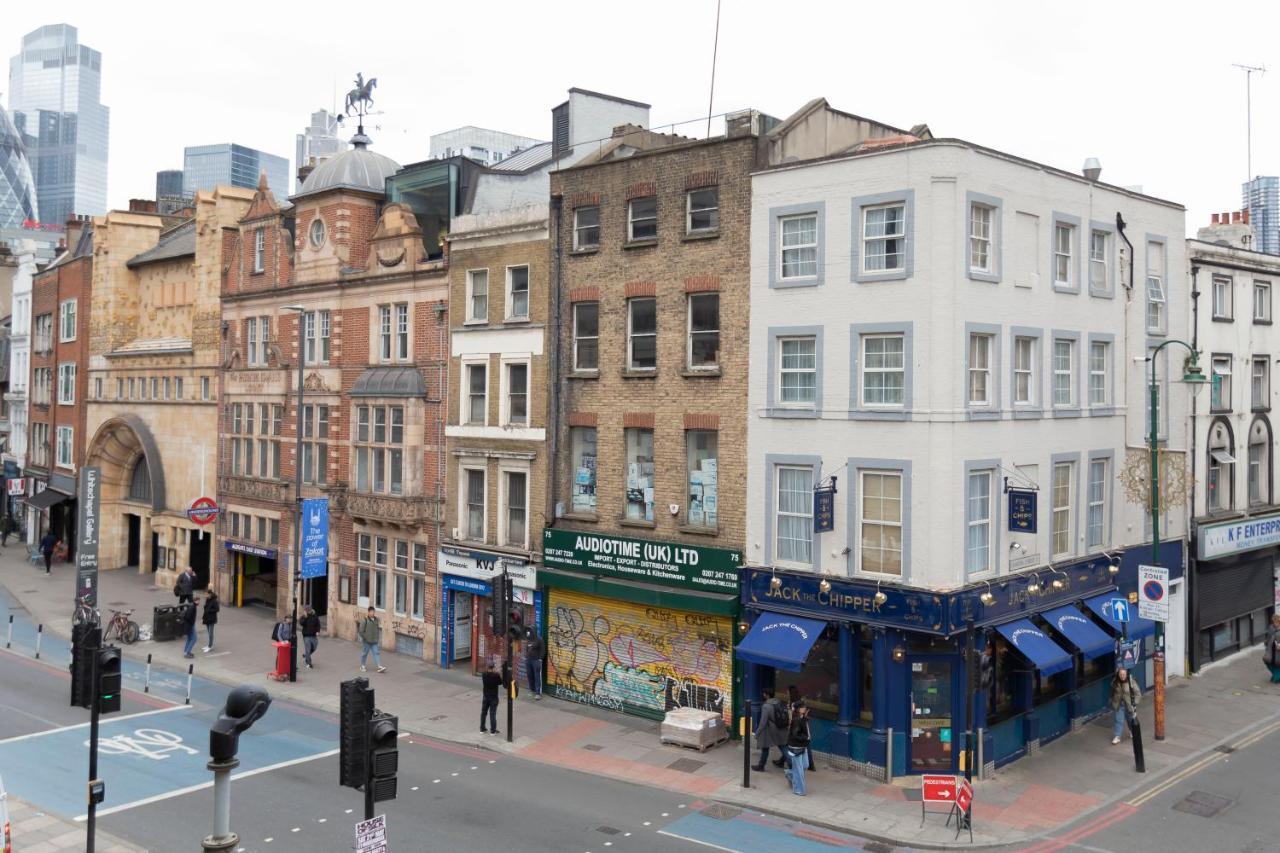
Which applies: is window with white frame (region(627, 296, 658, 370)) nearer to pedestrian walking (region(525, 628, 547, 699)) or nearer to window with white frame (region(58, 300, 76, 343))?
pedestrian walking (region(525, 628, 547, 699))

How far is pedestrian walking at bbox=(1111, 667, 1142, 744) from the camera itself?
912 inches

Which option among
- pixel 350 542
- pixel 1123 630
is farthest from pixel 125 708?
pixel 1123 630

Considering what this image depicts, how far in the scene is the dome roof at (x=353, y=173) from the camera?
35.5 metres

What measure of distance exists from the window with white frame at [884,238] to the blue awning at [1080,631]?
28.1 feet

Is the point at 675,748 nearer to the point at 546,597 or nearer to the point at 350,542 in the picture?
the point at 546,597

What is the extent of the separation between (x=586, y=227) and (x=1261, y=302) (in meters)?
21.3

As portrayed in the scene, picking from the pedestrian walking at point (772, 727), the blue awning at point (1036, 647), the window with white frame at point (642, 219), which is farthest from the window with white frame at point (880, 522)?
the window with white frame at point (642, 219)

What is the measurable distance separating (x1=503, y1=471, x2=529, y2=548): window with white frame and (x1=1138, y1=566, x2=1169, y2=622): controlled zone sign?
15.4m

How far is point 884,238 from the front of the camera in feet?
73.6

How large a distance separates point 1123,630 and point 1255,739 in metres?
3.56

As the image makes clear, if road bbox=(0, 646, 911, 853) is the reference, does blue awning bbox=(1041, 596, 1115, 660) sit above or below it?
above

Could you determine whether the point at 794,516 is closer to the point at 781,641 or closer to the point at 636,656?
the point at 781,641

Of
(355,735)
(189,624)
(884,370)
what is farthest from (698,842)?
(189,624)

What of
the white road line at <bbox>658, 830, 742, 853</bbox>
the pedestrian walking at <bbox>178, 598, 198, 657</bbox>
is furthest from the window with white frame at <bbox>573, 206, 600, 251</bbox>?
the pedestrian walking at <bbox>178, 598, 198, 657</bbox>
